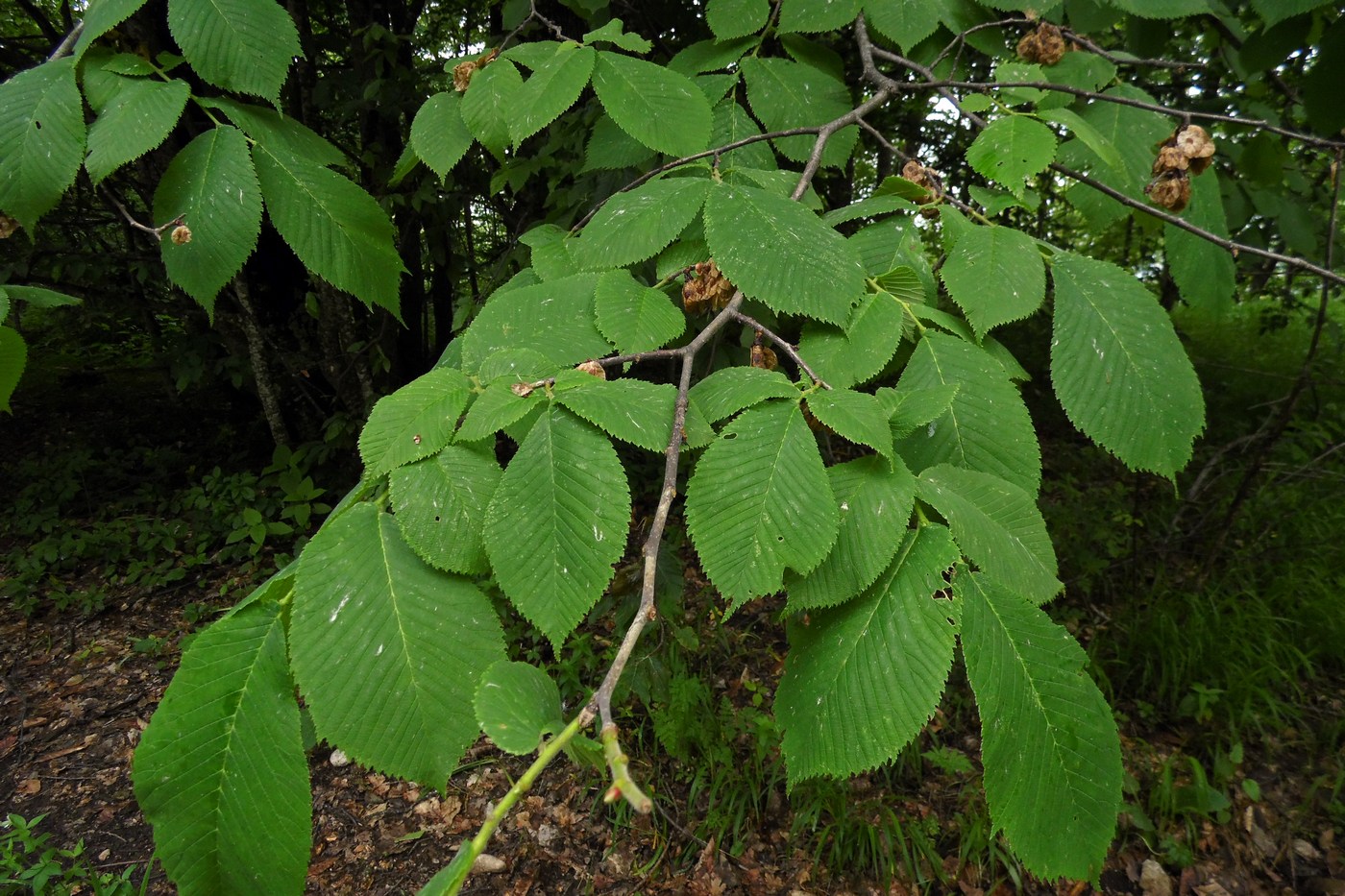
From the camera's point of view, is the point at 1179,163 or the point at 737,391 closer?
the point at 737,391

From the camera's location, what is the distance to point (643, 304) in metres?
0.93

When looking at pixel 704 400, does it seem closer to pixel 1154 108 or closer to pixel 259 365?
pixel 1154 108

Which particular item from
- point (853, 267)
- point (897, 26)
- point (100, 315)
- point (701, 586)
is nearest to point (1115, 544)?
point (701, 586)

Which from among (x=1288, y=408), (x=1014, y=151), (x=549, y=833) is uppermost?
(x=1014, y=151)

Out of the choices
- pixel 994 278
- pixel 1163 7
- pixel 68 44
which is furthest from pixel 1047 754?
pixel 68 44

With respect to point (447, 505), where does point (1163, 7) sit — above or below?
above

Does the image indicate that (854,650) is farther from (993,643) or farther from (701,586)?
(701,586)

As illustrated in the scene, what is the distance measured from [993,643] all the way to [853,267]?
0.52 meters

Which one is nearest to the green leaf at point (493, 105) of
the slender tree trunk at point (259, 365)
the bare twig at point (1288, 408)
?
the bare twig at point (1288, 408)

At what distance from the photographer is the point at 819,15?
1.36 m

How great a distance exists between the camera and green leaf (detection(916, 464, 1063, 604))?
0.67 meters

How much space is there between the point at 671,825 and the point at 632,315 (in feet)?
8.00

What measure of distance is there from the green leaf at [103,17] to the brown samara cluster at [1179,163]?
5.14ft

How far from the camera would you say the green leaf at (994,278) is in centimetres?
87
